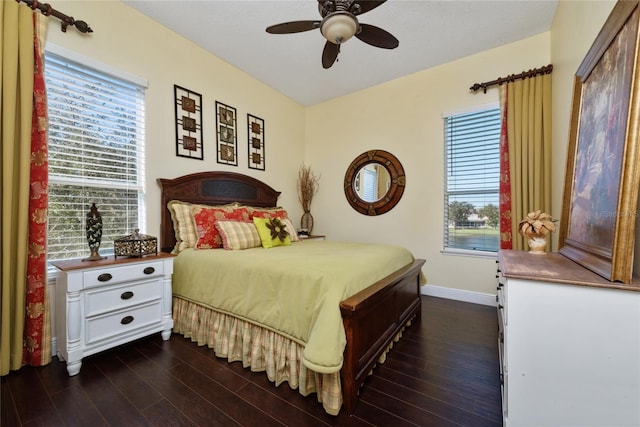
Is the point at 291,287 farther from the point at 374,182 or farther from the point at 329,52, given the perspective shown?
the point at 374,182

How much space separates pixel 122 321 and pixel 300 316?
56.5 inches

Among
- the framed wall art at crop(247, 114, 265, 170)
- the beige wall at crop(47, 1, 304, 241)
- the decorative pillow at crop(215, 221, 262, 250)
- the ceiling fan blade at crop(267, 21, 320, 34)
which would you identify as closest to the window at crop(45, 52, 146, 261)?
the beige wall at crop(47, 1, 304, 241)

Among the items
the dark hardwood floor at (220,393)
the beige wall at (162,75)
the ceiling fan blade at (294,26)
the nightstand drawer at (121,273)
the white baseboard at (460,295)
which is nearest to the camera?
the dark hardwood floor at (220,393)

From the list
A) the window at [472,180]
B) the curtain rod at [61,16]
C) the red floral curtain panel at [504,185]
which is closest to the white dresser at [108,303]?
the curtain rod at [61,16]

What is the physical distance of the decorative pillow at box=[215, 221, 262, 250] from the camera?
2568 mm

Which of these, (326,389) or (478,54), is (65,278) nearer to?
(326,389)

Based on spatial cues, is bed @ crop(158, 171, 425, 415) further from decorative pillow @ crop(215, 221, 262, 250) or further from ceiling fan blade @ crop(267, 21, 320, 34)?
ceiling fan blade @ crop(267, 21, 320, 34)

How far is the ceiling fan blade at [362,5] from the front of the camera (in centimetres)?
175

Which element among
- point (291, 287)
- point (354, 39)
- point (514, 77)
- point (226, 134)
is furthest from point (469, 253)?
point (226, 134)

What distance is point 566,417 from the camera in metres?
1.00

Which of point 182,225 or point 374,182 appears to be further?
point 374,182

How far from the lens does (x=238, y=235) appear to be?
2.64 metres

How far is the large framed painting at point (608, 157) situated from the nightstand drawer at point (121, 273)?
2701mm

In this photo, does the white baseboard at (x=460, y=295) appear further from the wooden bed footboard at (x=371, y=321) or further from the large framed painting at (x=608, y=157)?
the large framed painting at (x=608, y=157)
